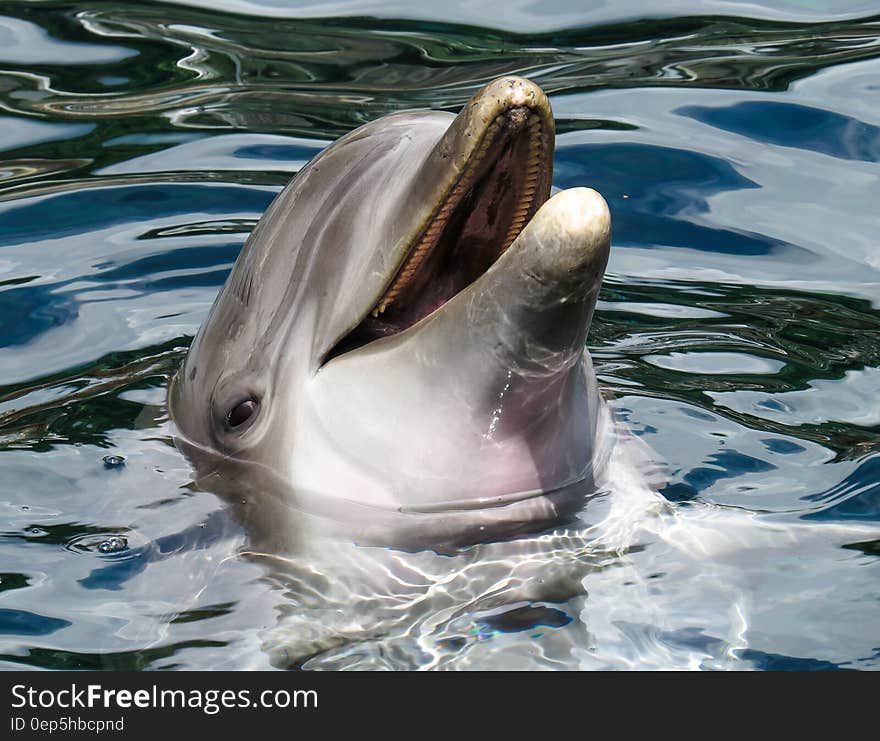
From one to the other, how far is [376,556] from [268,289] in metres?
0.98

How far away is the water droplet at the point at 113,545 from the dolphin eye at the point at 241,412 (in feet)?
1.81

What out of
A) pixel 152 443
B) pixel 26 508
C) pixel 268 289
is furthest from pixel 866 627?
pixel 26 508

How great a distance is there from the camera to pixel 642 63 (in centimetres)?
1065

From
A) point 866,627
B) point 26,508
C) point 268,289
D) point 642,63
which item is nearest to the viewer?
point 866,627

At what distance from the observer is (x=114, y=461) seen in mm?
5547

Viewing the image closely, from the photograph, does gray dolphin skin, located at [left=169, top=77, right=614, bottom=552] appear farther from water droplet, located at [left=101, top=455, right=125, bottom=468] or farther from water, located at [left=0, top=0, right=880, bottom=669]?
water droplet, located at [left=101, top=455, right=125, bottom=468]

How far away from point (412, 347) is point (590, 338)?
277 cm

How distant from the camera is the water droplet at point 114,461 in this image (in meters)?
5.52

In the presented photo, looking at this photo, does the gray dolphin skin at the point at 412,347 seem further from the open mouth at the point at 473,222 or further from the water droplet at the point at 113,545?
the water droplet at the point at 113,545

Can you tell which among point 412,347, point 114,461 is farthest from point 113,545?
point 412,347

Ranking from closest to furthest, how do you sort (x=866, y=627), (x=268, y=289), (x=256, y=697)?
1. (x=256, y=697)
2. (x=866, y=627)
3. (x=268, y=289)

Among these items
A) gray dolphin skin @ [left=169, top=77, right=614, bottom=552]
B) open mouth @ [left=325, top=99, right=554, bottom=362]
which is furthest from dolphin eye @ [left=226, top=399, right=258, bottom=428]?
open mouth @ [left=325, top=99, right=554, bottom=362]

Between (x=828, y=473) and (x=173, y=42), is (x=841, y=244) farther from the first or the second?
(x=173, y=42)

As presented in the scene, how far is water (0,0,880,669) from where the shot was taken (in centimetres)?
459
